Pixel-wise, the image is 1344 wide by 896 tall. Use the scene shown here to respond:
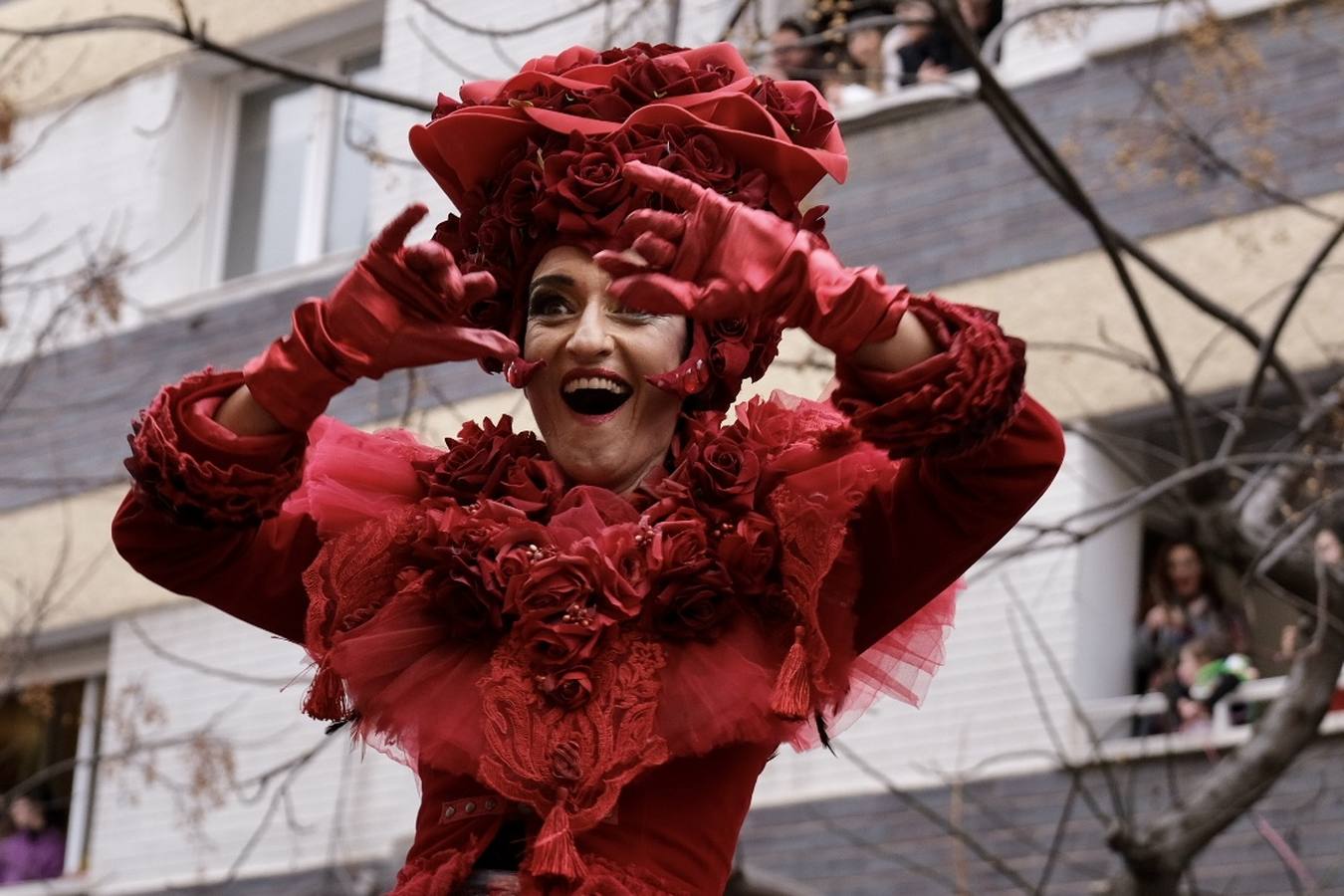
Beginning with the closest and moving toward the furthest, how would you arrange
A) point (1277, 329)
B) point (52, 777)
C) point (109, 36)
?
1. point (1277, 329)
2. point (52, 777)
3. point (109, 36)

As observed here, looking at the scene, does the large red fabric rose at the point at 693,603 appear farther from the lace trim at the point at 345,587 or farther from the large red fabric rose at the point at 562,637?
the lace trim at the point at 345,587

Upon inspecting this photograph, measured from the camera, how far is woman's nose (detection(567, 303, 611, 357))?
11.5ft

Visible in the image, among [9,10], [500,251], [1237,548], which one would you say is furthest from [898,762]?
[9,10]

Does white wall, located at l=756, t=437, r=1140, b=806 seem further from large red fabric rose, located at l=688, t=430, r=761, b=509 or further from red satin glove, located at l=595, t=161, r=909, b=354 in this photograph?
red satin glove, located at l=595, t=161, r=909, b=354

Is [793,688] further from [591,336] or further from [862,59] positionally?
[862,59]

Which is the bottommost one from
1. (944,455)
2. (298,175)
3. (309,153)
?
Result: (298,175)

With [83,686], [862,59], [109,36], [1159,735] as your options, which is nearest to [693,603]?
[1159,735]

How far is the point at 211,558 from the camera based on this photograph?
3.50 meters

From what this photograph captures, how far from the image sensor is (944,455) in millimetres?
3293

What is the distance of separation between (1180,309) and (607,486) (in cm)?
606

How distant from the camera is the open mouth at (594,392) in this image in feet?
11.5

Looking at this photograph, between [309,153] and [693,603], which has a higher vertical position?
[693,603]

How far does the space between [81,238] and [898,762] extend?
4.93 m

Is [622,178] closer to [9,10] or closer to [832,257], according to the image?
[832,257]
